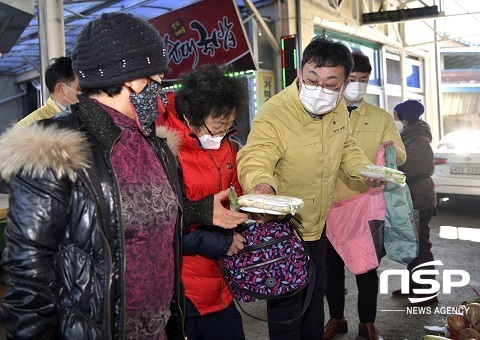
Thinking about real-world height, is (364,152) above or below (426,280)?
above

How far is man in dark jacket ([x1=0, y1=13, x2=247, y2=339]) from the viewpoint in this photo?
1535mm

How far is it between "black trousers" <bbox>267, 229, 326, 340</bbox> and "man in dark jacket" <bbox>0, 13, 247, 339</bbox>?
104 centimetres

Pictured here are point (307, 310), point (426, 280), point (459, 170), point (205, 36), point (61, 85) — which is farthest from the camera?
point (205, 36)

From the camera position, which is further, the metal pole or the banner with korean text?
the banner with korean text

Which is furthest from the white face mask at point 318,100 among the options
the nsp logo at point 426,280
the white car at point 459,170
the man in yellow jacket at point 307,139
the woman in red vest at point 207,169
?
the white car at point 459,170

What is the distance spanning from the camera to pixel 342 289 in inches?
160

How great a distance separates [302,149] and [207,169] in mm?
679

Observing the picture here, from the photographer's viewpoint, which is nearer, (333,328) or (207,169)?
(207,169)

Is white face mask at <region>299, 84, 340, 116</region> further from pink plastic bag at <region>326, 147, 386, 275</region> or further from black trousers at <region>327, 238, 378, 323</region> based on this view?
black trousers at <region>327, 238, 378, 323</region>

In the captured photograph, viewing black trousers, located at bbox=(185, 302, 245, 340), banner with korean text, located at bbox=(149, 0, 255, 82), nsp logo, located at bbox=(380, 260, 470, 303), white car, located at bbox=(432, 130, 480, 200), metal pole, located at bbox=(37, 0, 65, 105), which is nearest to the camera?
black trousers, located at bbox=(185, 302, 245, 340)

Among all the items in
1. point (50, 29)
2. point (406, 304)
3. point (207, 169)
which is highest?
point (50, 29)

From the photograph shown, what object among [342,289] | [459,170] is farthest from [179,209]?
[459,170]

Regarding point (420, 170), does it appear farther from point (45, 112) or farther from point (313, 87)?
point (45, 112)

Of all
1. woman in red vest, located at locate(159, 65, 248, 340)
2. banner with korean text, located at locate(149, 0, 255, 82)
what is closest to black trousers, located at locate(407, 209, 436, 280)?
woman in red vest, located at locate(159, 65, 248, 340)
